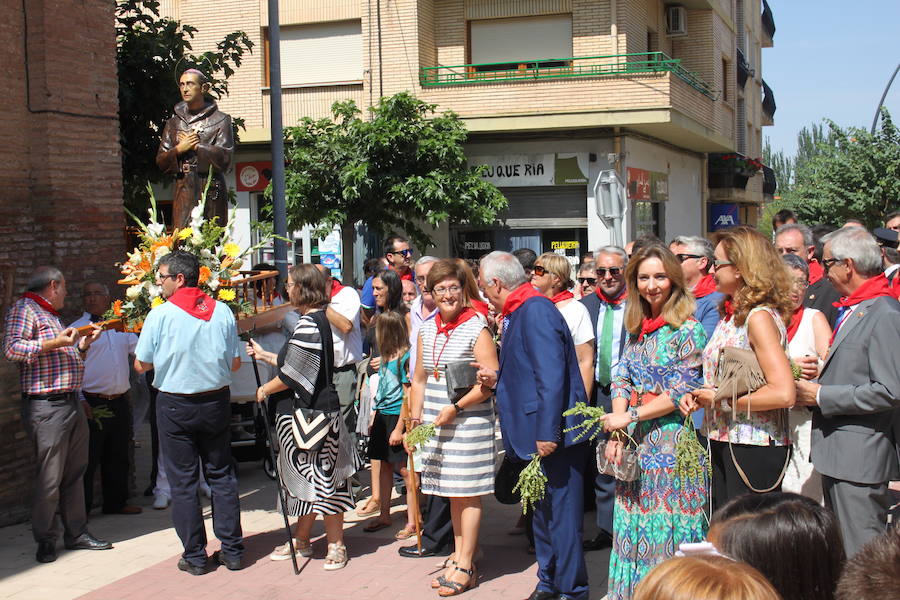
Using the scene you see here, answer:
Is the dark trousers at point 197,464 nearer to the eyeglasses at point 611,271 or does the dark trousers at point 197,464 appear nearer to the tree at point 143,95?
the eyeglasses at point 611,271

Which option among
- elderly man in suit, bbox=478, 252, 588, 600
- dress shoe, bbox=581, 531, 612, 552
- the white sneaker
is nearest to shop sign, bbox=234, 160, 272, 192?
the white sneaker

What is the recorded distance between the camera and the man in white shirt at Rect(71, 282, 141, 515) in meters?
7.86

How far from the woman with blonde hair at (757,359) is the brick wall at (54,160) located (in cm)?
556

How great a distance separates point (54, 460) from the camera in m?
6.81

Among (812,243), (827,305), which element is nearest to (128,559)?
(827,305)

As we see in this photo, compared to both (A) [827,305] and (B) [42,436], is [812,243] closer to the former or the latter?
(A) [827,305]

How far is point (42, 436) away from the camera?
22.3 ft

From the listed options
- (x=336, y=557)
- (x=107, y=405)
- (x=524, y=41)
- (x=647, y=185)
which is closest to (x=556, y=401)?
(x=336, y=557)

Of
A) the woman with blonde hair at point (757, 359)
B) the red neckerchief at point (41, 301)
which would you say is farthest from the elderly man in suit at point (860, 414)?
the red neckerchief at point (41, 301)

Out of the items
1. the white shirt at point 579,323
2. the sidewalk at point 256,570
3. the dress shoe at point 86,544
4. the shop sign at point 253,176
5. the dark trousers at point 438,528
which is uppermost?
the shop sign at point 253,176

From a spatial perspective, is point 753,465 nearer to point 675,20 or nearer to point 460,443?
point 460,443

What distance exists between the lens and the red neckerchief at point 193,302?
655cm

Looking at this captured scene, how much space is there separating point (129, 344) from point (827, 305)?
18.0 ft

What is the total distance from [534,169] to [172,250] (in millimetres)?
15367
